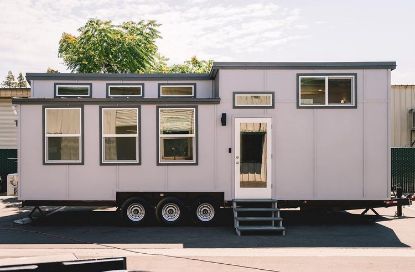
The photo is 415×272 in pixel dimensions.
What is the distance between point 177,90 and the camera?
540 inches

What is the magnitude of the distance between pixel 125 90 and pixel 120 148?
2.85 m

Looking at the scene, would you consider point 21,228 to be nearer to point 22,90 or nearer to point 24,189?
point 24,189

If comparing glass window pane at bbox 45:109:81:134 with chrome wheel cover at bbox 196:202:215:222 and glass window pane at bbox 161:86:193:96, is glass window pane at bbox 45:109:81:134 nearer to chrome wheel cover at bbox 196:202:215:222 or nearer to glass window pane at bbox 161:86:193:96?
glass window pane at bbox 161:86:193:96

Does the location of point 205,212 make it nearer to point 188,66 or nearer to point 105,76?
point 105,76

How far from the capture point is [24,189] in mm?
11352

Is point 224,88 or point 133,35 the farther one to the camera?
point 133,35

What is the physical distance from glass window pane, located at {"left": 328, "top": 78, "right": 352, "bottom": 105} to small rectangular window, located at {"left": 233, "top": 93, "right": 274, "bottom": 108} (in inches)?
67.5

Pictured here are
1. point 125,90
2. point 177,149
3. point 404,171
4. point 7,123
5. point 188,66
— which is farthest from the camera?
point 188,66

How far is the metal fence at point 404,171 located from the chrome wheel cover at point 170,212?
11.7 m

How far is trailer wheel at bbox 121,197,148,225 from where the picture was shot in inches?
451

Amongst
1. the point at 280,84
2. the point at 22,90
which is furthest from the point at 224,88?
the point at 22,90

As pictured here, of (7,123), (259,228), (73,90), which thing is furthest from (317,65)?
(7,123)

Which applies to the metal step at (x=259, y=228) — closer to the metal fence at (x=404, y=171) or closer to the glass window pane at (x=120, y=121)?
the glass window pane at (x=120, y=121)

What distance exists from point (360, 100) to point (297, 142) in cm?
217
